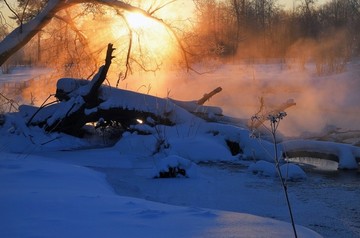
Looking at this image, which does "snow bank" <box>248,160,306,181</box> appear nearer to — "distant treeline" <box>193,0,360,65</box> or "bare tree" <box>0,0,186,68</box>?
"bare tree" <box>0,0,186,68</box>

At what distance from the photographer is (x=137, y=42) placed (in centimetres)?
1446

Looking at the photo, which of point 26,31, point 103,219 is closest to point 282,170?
point 103,219

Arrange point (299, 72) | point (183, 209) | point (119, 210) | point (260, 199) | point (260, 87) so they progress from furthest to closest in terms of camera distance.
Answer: point (299, 72) < point (260, 87) < point (260, 199) < point (183, 209) < point (119, 210)

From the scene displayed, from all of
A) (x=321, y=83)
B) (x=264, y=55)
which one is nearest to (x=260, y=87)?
(x=321, y=83)

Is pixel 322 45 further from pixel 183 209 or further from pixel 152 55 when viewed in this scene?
pixel 183 209

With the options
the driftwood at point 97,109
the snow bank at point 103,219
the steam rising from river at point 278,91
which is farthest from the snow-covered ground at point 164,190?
the steam rising from river at point 278,91

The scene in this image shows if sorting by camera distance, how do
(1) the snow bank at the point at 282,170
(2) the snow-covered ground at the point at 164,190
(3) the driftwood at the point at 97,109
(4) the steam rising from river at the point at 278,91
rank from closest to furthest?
(2) the snow-covered ground at the point at 164,190, (1) the snow bank at the point at 282,170, (3) the driftwood at the point at 97,109, (4) the steam rising from river at the point at 278,91

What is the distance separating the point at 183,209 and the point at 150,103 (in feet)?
30.6

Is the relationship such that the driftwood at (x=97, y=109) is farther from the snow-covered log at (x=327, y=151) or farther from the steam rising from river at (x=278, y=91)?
the steam rising from river at (x=278, y=91)

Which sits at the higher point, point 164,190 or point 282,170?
point 282,170

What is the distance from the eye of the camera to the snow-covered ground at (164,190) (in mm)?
4723

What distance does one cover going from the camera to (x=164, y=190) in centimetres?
839

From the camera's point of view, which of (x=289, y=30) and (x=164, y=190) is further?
(x=289, y=30)

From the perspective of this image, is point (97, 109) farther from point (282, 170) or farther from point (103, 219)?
point (103, 219)
